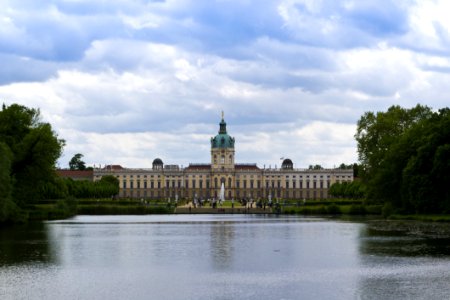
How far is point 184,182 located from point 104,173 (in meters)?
18.6

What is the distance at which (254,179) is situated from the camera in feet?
615

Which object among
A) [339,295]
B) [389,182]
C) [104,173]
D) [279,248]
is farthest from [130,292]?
[104,173]

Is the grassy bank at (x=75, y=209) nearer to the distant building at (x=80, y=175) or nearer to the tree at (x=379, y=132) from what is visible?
the tree at (x=379, y=132)

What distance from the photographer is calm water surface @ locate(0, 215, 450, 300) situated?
21625mm

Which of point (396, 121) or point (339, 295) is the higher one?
point (396, 121)

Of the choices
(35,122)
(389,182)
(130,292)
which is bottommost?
(130,292)

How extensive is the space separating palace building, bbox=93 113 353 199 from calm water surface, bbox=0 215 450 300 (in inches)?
5672

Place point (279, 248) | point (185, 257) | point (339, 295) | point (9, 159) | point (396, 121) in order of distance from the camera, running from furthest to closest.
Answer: point (396, 121), point (9, 159), point (279, 248), point (185, 257), point (339, 295)

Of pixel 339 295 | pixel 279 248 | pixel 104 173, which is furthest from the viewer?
pixel 104 173

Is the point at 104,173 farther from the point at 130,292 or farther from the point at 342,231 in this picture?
the point at 130,292

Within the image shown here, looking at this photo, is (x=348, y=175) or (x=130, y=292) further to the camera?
(x=348, y=175)

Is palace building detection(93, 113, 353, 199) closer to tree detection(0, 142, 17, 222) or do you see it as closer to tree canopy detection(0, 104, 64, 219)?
tree canopy detection(0, 104, 64, 219)

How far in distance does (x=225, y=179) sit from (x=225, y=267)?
15898cm

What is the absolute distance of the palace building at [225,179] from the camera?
186 metres
